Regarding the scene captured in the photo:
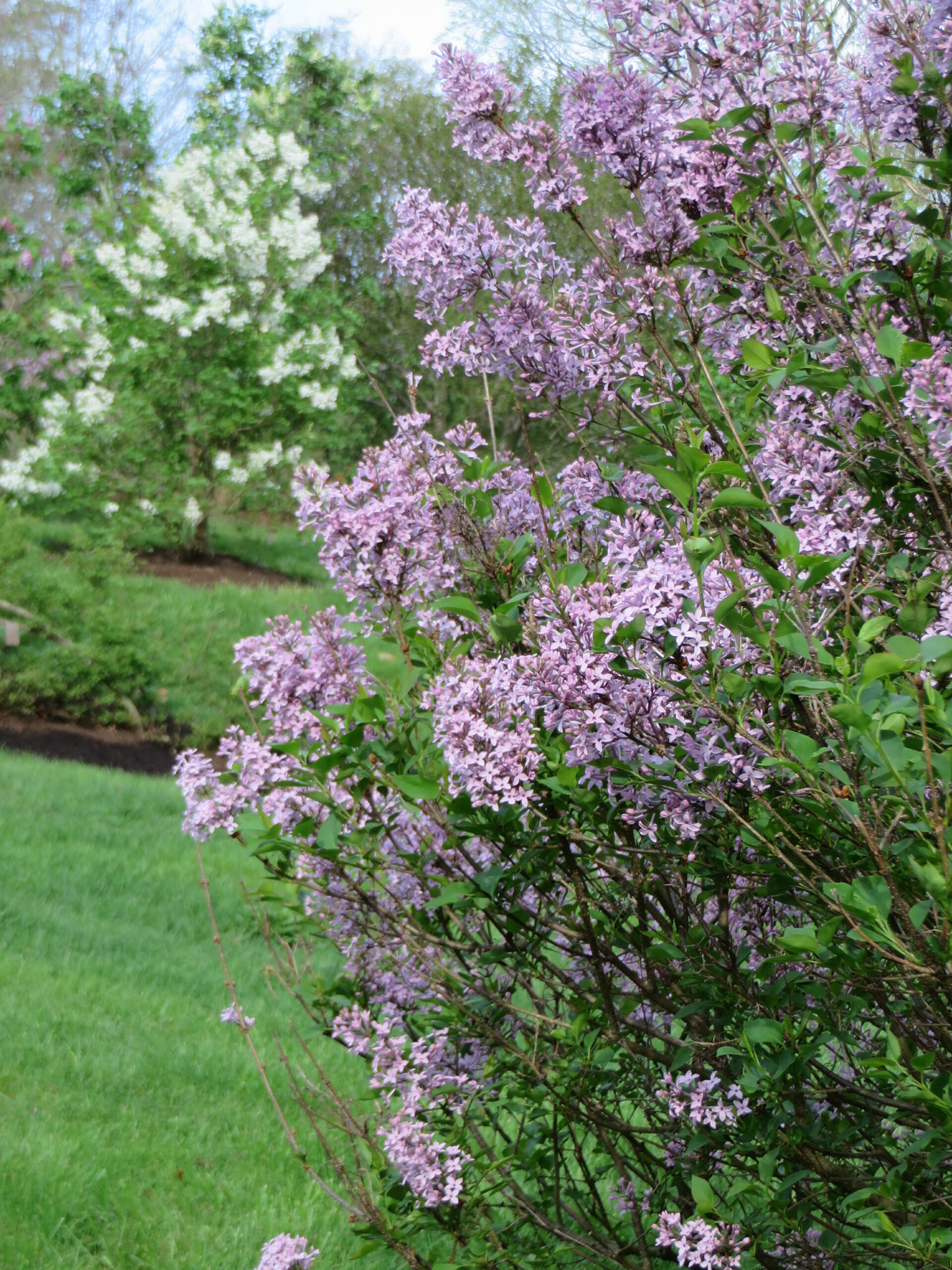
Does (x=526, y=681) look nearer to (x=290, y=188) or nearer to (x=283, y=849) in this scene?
(x=283, y=849)

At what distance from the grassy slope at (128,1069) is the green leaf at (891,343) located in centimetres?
A: 288

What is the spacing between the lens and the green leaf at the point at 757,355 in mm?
1757

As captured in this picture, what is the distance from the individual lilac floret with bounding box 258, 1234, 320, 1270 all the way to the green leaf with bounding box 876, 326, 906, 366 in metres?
1.98

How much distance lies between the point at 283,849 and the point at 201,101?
20.5 metres

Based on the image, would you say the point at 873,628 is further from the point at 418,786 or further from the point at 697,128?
the point at 697,128

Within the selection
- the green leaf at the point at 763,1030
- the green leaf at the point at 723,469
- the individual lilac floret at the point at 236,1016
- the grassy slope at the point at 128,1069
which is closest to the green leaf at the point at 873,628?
the green leaf at the point at 723,469

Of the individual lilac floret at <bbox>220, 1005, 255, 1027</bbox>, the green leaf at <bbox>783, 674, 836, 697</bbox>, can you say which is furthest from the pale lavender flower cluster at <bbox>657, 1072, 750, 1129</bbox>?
the individual lilac floret at <bbox>220, 1005, 255, 1027</bbox>

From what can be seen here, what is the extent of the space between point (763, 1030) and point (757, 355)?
1.03 meters

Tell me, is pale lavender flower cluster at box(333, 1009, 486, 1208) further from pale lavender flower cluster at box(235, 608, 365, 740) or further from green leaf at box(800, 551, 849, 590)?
green leaf at box(800, 551, 849, 590)

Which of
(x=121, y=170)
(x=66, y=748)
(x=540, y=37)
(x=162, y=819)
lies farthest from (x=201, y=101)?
(x=162, y=819)

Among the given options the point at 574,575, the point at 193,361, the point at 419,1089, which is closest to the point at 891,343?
the point at 574,575

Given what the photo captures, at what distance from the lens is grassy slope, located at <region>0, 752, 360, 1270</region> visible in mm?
3246

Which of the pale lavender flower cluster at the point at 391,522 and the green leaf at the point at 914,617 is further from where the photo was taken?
the pale lavender flower cluster at the point at 391,522

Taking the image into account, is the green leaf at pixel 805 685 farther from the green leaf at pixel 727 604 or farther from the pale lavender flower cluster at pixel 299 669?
the pale lavender flower cluster at pixel 299 669
